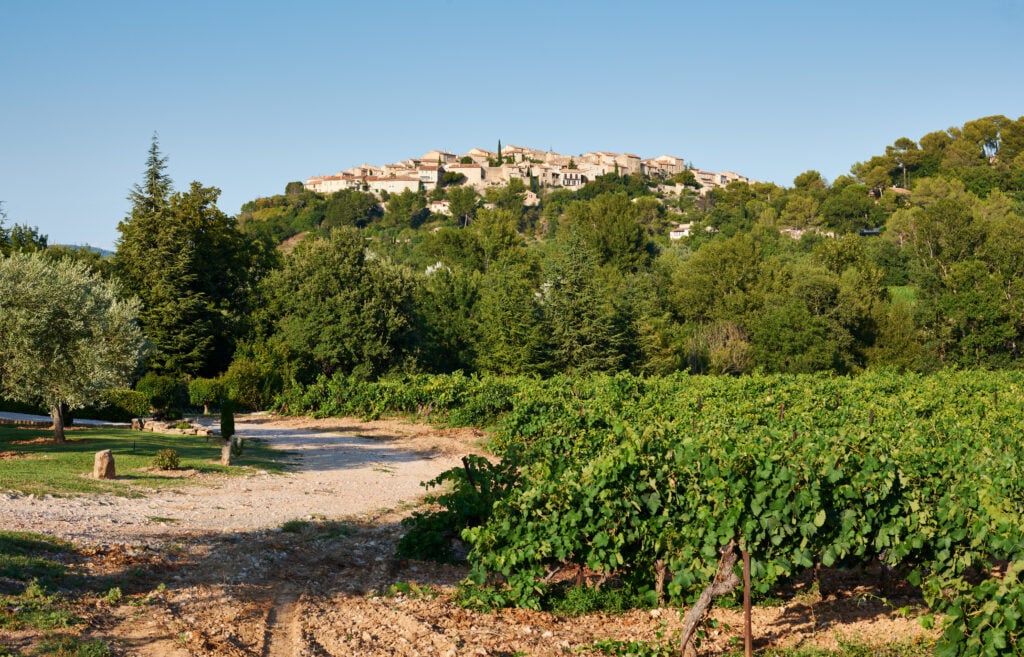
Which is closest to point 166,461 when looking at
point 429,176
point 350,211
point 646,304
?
point 646,304

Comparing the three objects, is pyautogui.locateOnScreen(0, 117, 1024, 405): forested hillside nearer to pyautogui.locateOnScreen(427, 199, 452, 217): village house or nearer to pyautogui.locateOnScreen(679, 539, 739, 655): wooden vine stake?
pyautogui.locateOnScreen(679, 539, 739, 655): wooden vine stake

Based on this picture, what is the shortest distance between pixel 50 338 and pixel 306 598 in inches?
509

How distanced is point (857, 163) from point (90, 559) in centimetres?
16433

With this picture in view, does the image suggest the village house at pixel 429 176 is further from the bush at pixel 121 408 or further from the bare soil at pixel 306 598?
the bare soil at pixel 306 598

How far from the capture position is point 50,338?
61.5ft

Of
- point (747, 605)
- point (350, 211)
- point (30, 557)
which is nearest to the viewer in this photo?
point (747, 605)

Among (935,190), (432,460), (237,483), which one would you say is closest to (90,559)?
(237,483)

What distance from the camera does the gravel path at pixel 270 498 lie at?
11.4m

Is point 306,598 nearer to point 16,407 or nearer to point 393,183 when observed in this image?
point 16,407

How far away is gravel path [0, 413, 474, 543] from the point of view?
11352mm

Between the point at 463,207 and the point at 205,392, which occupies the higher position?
the point at 463,207

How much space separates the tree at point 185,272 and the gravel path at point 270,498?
41.4 feet

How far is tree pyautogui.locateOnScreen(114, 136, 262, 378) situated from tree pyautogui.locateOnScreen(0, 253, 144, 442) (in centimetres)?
1338

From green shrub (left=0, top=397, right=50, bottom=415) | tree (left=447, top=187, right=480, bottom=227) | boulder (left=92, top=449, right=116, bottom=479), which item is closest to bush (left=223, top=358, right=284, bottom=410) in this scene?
green shrub (left=0, top=397, right=50, bottom=415)
